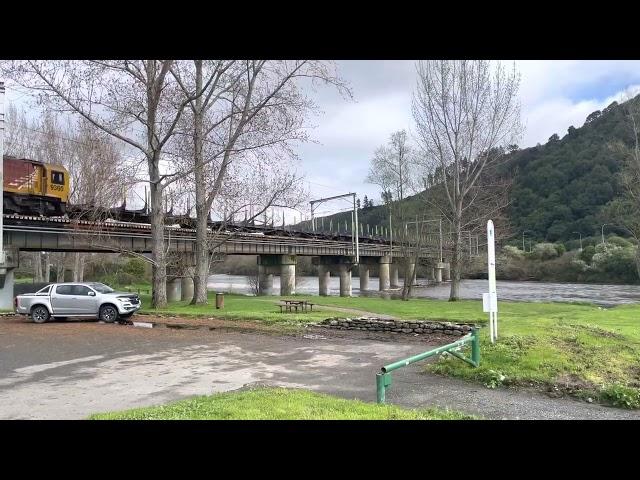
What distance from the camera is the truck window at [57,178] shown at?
32875 mm

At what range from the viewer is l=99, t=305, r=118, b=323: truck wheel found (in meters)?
21.6

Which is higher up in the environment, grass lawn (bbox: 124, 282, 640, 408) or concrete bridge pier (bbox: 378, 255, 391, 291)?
concrete bridge pier (bbox: 378, 255, 391, 291)

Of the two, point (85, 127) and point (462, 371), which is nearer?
point (462, 371)

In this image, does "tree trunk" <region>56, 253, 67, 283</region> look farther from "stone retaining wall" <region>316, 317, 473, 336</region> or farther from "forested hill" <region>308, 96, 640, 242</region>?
"forested hill" <region>308, 96, 640, 242</region>

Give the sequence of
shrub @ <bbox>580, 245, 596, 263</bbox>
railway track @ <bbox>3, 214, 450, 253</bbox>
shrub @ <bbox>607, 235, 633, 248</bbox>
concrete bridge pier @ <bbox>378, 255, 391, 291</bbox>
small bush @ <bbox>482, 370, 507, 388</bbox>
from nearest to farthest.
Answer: small bush @ <bbox>482, 370, 507, 388</bbox>
railway track @ <bbox>3, 214, 450, 253</bbox>
concrete bridge pier @ <bbox>378, 255, 391, 291</bbox>
shrub @ <bbox>607, 235, 633, 248</bbox>
shrub @ <bbox>580, 245, 596, 263</bbox>

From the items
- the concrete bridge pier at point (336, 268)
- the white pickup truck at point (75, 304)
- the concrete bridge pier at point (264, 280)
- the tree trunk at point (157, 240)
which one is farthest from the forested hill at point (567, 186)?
the white pickup truck at point (75, 304)

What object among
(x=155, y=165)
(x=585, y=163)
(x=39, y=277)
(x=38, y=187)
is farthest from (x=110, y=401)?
(x=585, y=163)

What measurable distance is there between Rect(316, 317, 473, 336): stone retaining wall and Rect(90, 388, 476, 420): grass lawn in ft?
33.6

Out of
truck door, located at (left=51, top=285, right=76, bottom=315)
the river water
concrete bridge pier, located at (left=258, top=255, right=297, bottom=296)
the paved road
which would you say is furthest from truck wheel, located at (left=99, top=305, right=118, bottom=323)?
concrete bridge pier, located at (left=258, top=255, right=297, bottom=296)

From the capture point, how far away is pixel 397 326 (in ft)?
57.9

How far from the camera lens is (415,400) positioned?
8.63 meters

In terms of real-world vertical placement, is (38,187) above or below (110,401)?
above
